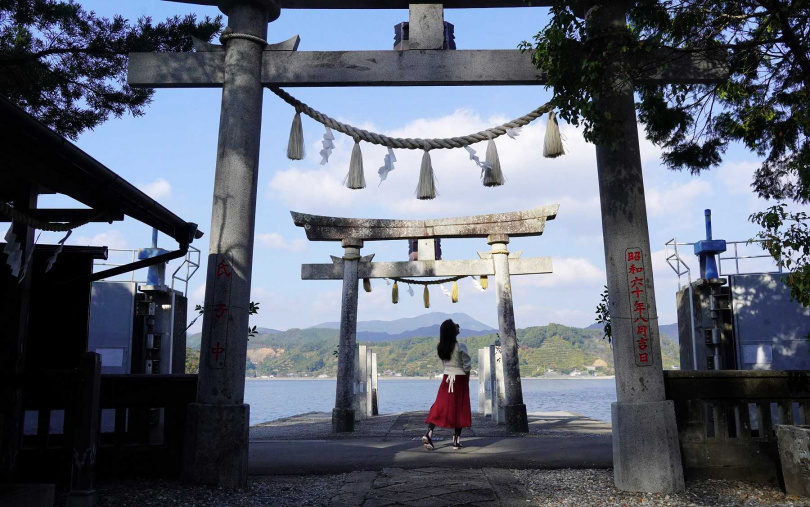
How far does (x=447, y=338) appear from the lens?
8.30 metres

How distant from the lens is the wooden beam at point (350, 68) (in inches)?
261

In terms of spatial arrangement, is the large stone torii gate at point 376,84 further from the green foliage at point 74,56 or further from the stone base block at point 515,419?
the stone base block at point 515,419

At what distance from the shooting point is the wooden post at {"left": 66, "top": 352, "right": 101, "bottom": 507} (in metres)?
4.58

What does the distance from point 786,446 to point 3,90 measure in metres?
8.82

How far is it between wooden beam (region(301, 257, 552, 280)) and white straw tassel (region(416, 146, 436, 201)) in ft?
25.2

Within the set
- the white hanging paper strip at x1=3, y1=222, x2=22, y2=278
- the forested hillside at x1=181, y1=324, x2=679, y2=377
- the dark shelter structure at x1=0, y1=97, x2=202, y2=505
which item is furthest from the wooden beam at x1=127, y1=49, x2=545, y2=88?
the forested hillside at x1=181, y1=324, x2=679, y2=377

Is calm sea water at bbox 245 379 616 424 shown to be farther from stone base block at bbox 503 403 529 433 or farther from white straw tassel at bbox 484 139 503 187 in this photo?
white straw tassel at bbox 484 139 503 187

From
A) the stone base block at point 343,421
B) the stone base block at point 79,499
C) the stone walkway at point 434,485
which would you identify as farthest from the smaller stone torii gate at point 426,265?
the stone base block at point 79,499

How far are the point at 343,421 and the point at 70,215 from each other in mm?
7773

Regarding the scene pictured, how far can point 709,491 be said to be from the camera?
18.1 ft

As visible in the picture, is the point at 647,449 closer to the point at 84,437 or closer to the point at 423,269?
the point at 84,437

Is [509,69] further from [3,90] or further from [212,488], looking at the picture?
[3,90]

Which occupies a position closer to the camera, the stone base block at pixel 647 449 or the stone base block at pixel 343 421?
the stone base block at pixel 647 449

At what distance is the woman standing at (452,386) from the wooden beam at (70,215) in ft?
13.5
